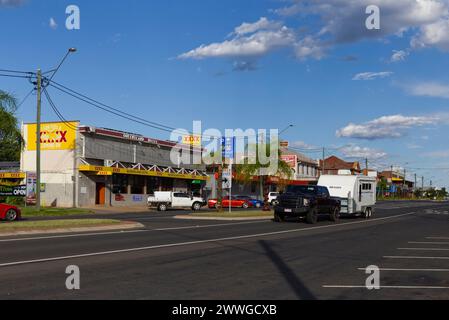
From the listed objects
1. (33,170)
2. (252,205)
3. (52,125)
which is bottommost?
(252,205)

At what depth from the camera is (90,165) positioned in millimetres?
47906

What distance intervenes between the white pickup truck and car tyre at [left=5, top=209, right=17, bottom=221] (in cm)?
2107

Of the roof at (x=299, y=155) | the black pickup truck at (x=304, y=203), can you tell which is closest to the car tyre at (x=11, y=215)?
the black pickup truck at (x=304, y=203)

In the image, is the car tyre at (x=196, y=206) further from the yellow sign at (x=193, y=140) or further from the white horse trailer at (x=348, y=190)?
the yellow sign at (x=193, y=140)

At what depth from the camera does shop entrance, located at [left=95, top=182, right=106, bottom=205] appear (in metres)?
50.6

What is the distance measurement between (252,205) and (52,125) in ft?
72.5

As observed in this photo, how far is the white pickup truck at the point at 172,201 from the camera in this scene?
4835 cm

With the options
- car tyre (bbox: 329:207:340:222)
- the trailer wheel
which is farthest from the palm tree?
car tyre (bbox: 329:207:340:222)

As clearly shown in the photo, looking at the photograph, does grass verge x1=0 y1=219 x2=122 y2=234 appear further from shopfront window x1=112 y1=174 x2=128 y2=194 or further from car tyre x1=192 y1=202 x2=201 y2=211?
shopfront window x1=112 y1=174 x2=128 y2=194

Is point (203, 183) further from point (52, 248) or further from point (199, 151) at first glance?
point (52, 248)

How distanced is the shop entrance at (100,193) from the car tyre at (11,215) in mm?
22853
